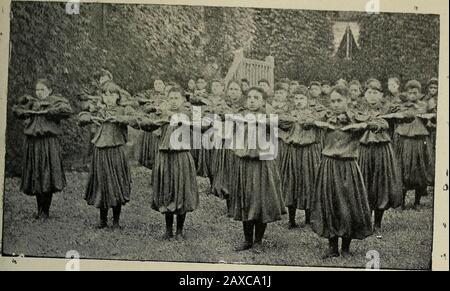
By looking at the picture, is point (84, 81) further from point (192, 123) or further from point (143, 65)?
point (192, 123)

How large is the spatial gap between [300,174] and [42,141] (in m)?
1.34

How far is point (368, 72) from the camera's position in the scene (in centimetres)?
311

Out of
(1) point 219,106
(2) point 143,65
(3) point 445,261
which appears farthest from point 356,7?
(3) point 445,261

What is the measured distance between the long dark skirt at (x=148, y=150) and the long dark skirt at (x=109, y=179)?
0.30 ft

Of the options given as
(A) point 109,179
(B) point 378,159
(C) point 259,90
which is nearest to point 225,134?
(C) point 259,90

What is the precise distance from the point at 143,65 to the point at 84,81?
0.32m

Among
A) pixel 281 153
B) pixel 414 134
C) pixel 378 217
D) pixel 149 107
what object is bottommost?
pixel 378 217

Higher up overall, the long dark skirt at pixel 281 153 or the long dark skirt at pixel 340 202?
the long dark skirt at pixel 281 153

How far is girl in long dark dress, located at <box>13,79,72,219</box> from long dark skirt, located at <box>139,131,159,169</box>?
0.42m

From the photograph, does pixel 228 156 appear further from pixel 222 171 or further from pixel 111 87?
pixel 111 87

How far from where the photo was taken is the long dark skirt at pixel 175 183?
3.11 meters

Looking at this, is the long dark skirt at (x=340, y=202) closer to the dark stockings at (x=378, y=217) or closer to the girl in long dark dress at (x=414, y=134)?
the dark stockings at (x=378, y=217)

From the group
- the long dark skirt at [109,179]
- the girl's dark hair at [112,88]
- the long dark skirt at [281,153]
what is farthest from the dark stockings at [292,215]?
the girl's dark hair at [112,88]

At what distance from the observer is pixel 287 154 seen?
310cm
